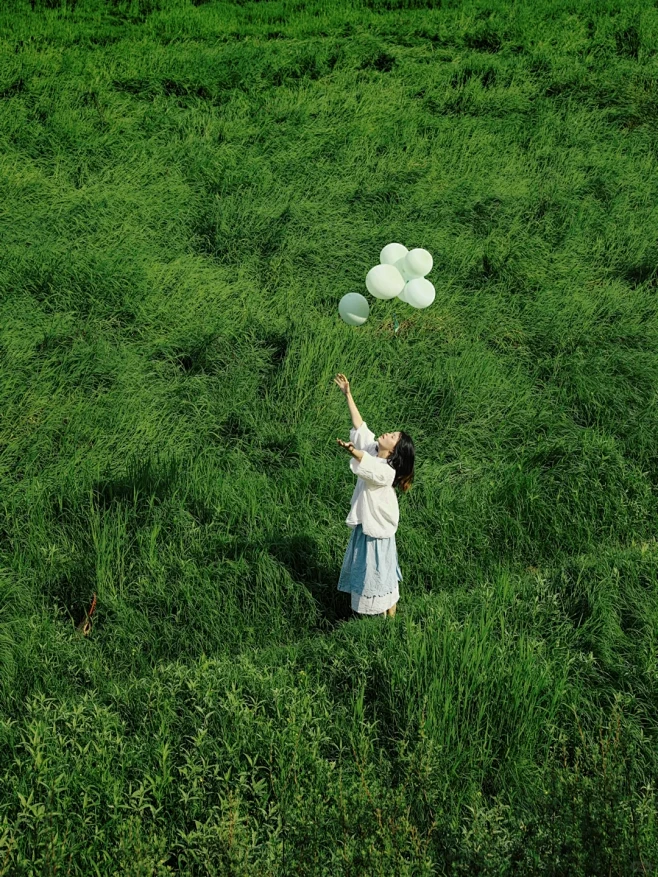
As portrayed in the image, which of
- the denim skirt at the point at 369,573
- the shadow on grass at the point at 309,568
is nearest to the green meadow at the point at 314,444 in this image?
the shadow on grass at the point at 309,568

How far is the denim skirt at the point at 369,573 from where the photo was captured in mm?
4570

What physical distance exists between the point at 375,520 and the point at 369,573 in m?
0.27

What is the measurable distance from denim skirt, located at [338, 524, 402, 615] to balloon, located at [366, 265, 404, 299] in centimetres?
133

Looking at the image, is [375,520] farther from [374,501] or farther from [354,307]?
[354,307]

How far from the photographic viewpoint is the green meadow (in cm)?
353

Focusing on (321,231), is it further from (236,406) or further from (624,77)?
(624,77)

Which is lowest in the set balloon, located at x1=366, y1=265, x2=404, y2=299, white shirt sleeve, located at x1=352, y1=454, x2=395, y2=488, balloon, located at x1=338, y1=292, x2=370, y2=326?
white shirt sleeve, located at x1=352, y1=454, x2=395, y2=488

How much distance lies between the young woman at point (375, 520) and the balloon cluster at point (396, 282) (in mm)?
609

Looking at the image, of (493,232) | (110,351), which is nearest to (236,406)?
(110,351)

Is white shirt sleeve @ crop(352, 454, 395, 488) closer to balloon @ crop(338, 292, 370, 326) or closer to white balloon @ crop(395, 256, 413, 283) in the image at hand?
balloon @ crop(338, 292, 370, 326)

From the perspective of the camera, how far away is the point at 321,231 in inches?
308

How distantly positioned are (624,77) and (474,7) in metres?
2.47

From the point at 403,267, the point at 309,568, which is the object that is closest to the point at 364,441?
the point at 309,568

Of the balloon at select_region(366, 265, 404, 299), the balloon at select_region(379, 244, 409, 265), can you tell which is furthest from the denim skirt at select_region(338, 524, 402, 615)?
the balloon at select_region(379, 244, 409, 265)
